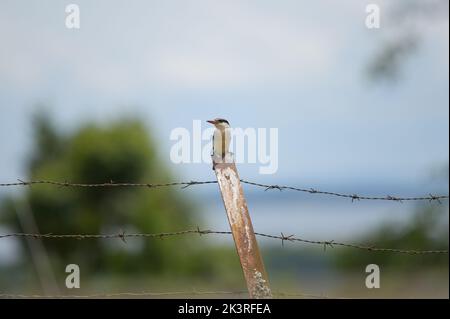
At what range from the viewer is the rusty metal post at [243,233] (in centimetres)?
645

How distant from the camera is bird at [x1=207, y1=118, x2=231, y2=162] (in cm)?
659

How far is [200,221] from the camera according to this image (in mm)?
39281

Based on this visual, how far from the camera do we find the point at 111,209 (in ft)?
133

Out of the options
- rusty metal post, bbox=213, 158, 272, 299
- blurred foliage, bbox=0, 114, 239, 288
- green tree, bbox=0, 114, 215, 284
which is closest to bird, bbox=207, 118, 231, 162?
rusty metal post, bbox=213, 158, 272, 299

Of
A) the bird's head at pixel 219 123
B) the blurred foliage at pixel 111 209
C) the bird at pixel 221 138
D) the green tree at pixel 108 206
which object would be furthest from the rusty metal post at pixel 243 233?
the blurred foliage at pixel 111 209

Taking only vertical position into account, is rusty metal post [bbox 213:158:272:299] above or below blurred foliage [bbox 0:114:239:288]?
below

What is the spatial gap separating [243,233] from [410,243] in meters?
24.5

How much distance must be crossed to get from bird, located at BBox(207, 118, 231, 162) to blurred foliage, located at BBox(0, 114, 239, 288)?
102 feet

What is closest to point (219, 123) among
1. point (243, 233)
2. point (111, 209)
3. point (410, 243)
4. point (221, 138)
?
point (221, 138)

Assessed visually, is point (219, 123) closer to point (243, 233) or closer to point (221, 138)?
point (221, 138)

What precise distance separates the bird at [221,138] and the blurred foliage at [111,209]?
102ft

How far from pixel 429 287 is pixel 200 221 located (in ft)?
43.1

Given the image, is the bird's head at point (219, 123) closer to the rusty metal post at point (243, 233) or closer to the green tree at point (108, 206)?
the rusty metal post at point (243, 233)

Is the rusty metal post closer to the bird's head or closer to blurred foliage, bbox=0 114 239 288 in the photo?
the bird's head
